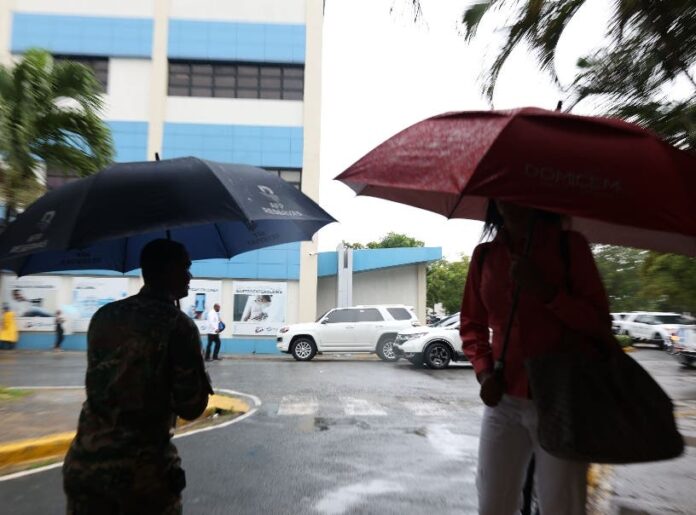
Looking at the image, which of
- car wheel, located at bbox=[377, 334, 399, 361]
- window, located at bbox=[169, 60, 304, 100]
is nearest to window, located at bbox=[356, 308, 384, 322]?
car wheel, located at bbox=[377, 334, 399, 361]

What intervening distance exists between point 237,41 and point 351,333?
12.3m

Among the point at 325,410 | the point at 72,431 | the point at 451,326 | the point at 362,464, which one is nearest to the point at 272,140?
the point at 451,326

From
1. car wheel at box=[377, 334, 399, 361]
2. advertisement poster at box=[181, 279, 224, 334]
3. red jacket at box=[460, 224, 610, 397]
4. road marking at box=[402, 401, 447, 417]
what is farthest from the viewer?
advertisement poster at box=[181, 279, 224, 334]

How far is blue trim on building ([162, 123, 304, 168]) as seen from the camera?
74.1 feet

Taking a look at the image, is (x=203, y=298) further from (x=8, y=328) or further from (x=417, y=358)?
(x=417, y=358)

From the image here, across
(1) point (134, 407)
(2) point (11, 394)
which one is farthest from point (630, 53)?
(2) point (11, 394)

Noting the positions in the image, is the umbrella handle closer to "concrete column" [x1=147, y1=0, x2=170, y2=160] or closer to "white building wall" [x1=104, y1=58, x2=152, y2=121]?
"concrete column" [x1=147, y1=0, x2=170, y2=160]

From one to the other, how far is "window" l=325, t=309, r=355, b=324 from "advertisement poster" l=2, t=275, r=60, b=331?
10460 millimetres

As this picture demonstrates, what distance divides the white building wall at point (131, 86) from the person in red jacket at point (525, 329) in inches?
890

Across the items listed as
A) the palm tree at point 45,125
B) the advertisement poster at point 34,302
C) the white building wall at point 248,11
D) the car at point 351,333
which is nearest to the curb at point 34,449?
the palm tree at point 45,125

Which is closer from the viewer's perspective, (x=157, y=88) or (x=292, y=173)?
(x=157, y=88)

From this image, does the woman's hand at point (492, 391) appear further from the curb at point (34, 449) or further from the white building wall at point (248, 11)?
the white building wall at point (248, 11)

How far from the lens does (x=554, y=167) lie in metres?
1.99

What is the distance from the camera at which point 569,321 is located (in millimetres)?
2082
